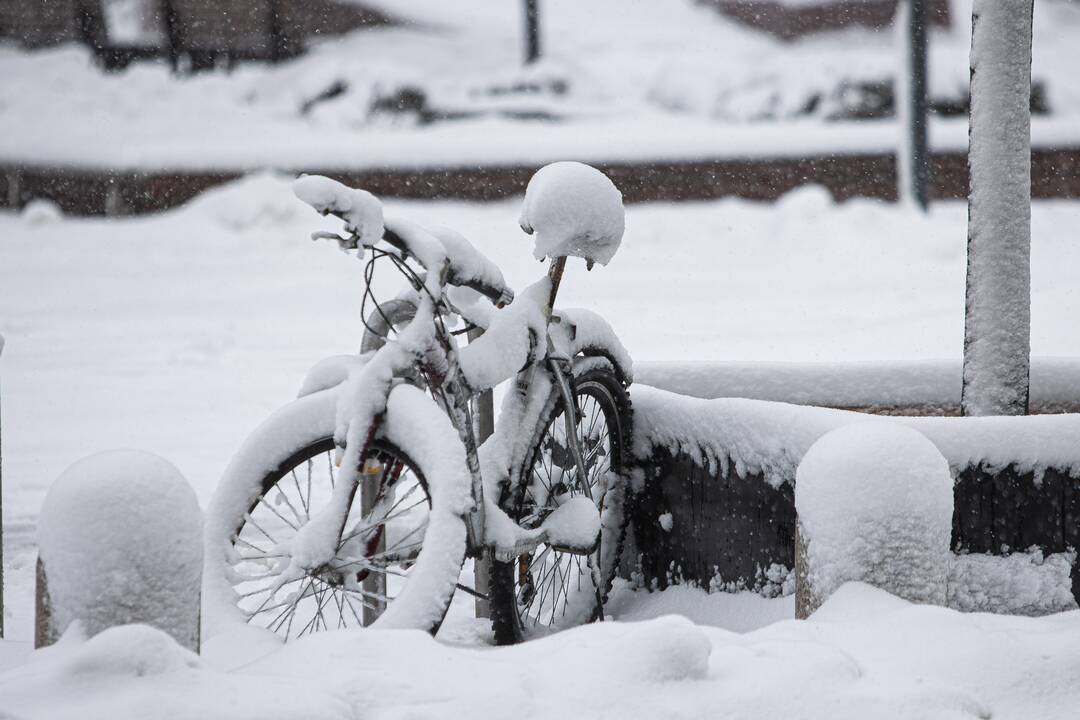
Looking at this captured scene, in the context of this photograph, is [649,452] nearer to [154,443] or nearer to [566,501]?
[566,501]

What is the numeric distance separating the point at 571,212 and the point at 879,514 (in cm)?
148

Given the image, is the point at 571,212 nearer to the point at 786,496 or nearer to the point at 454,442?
the point at 454,442

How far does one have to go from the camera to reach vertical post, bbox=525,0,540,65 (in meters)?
17.9

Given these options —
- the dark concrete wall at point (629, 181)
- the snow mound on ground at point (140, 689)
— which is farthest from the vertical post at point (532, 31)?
the snow mound on ground at point (140, 689)

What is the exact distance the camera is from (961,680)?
96.0 inches

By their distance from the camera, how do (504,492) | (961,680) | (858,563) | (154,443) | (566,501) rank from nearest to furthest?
(961,680)
(858,563)
(504,492)
(566,501)
(154,443)

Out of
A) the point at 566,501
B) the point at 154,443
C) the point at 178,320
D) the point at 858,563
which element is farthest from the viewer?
the point at 178,320

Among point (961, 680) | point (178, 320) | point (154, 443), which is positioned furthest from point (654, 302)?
point (961, 680)

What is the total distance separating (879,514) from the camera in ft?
8.57

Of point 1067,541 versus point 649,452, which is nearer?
point 1067,541

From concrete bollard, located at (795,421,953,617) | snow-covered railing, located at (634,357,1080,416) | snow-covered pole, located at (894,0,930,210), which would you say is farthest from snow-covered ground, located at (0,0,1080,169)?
concrete bollard, located at (795,421,953,617)

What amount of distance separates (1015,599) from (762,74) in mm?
16567

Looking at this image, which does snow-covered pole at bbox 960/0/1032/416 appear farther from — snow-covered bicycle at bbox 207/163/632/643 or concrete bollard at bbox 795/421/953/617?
concrete bollard at bbox 795/421/953/617

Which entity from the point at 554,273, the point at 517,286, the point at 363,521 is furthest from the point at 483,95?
the point at 363,521
